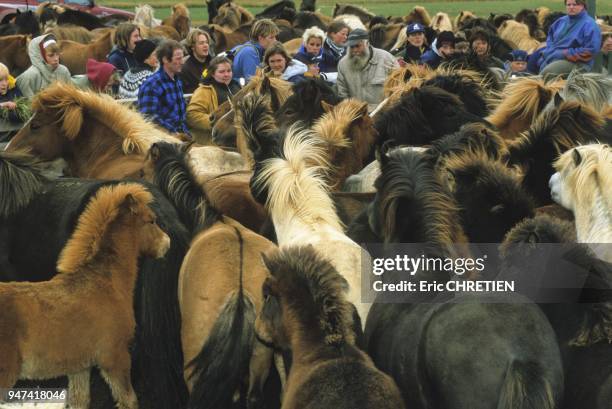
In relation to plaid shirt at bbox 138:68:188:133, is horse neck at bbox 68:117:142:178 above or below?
below

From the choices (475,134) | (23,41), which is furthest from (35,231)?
(23,41)

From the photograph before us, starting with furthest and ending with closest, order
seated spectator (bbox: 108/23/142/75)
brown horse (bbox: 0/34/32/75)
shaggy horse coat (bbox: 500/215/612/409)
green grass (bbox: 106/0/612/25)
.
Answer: green grass (bbox: 106/0/612/25) < brown horse (bbox: 0/34/32/75) < seated spectator (bbox: 108/23/142/75) < shaggy horse coat (bbox: 500/215/612/409)

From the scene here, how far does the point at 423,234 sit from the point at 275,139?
1.88 meters

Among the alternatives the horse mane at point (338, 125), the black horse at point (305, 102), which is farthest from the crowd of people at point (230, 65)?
the horse mane at point (338, 125)

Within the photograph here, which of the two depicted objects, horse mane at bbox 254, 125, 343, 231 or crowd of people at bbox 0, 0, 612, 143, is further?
crowd of people at bbox 0, 0, 612, 143

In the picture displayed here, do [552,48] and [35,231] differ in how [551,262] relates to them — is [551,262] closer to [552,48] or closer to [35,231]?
[35,231]

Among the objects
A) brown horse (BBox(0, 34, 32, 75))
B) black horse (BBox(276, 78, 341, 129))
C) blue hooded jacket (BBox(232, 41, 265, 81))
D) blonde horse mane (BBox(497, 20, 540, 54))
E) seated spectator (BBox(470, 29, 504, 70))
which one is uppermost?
blonde horse mane (BBox(497, 20, 540, 54))

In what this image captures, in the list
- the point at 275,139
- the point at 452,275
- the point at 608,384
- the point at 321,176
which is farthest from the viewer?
the point at 275,139

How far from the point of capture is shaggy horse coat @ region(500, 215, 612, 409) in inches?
153

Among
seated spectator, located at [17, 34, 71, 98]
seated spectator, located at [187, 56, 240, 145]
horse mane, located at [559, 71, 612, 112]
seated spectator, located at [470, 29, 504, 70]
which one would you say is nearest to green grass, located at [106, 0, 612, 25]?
seated spectator, located at [470, 29, 504, 70]

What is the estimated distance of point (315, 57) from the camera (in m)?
11.7

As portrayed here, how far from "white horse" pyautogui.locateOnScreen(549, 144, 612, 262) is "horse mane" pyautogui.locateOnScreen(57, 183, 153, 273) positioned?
254 cm

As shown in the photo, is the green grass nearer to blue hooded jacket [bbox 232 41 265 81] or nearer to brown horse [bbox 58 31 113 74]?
brown horse [bbox 58 31 113 74]

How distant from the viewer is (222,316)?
477 centimetres
